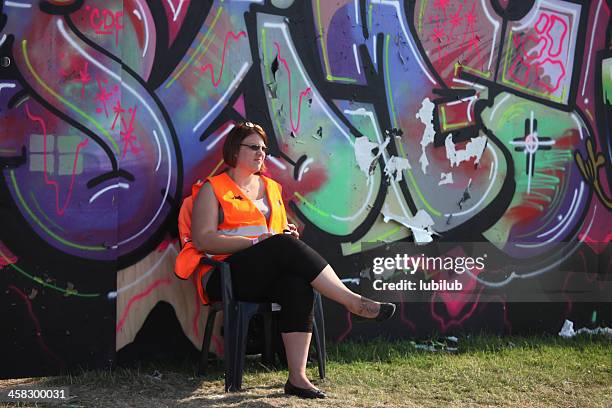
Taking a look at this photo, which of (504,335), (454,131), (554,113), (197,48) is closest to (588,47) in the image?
(554,113)

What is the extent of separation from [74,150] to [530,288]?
322cm

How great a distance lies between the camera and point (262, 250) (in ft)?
13.3

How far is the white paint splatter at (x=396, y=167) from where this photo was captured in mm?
5160

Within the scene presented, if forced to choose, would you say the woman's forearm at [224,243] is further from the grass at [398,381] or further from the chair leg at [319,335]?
the grass at [398,381]

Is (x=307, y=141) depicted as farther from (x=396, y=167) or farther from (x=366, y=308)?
(x=366, y=308)

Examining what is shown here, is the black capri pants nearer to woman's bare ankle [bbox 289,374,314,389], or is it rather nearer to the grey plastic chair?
the grey plastic chair

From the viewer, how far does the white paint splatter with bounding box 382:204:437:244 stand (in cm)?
520

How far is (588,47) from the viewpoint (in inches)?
217

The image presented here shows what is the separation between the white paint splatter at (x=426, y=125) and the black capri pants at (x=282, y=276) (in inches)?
57.9

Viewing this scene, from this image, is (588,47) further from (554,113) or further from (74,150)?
(74,150)

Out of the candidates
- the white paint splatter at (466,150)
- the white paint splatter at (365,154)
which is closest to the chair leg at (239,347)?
the white paint splatter at (365,154)

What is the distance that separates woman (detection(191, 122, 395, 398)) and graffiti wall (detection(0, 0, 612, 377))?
1.27 ft

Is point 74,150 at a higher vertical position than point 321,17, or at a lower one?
lower

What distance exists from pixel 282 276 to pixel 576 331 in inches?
101
